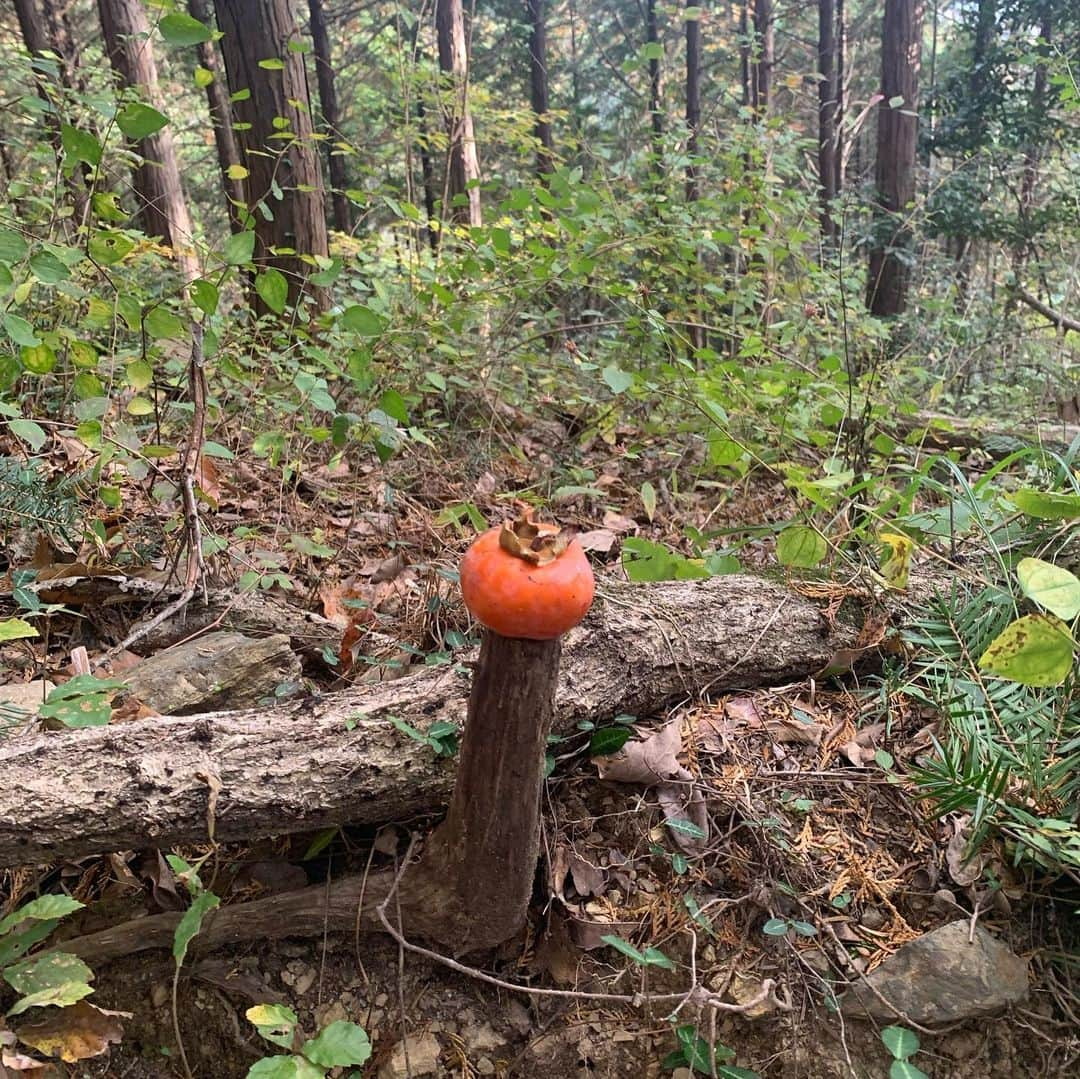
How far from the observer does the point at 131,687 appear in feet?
6.59

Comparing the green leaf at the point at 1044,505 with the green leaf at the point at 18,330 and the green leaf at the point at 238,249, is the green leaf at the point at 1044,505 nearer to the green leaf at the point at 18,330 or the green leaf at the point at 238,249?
the green leaf at the point at 238,249

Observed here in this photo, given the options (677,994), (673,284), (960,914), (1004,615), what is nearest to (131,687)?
(677,994)

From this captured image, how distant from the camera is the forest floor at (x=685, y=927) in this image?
1515mm

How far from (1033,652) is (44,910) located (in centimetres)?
184

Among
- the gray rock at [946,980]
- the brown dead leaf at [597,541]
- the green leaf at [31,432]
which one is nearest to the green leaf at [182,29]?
the green leaf at [31,432]

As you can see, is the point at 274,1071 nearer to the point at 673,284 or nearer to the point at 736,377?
the point at 736,377

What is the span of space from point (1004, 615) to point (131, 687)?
228cm

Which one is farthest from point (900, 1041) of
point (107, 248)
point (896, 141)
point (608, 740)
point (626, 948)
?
point (896, 141)

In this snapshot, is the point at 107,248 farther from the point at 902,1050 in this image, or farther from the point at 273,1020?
the point at 902,1050

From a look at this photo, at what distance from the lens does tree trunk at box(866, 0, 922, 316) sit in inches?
346

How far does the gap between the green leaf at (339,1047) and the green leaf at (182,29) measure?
2.28m

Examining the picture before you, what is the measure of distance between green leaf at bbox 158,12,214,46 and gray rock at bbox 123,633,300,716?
5.29ft

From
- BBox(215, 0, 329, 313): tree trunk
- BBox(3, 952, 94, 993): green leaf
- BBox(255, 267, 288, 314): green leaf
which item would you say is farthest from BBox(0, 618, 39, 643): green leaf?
BBox(215, 0, 329, 313): tree trunk

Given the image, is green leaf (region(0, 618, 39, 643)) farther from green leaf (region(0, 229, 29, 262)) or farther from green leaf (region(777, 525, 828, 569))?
green leaf (region(777, 525, 828, 569))
